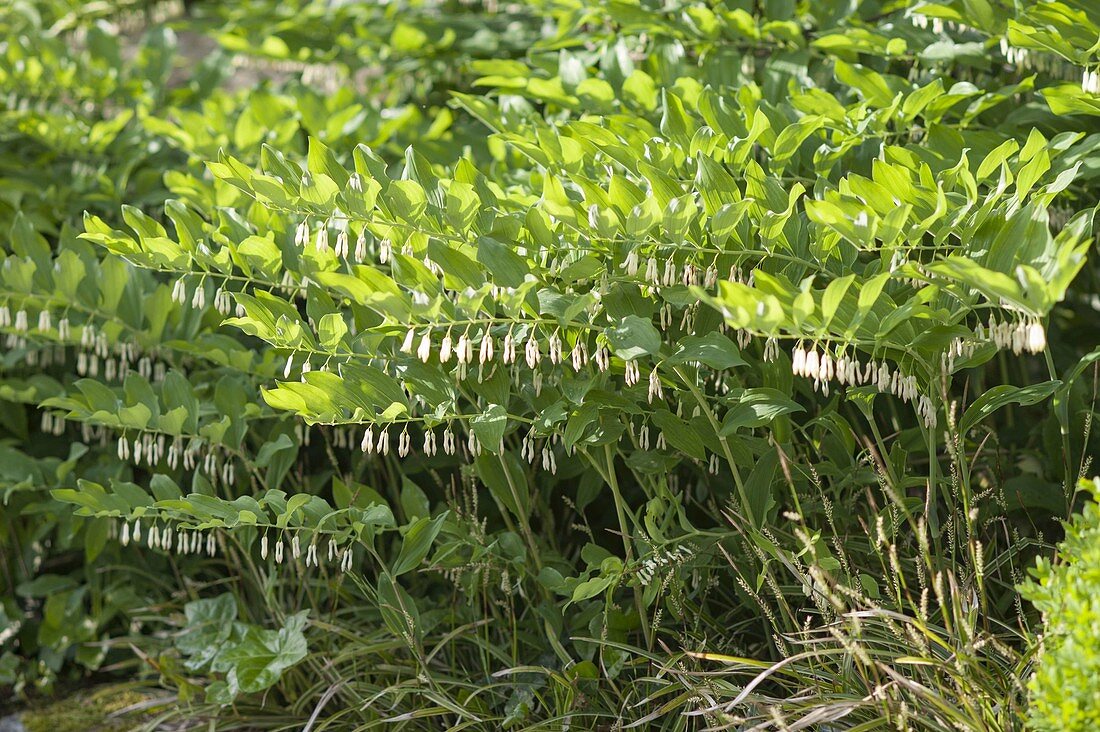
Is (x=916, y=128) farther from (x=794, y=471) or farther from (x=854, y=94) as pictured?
(x=794, y=471)

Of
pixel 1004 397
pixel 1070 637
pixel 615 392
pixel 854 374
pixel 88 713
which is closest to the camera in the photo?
pixel 1070 637

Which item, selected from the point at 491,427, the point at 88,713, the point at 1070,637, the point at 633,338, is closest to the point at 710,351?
the point at 633,338

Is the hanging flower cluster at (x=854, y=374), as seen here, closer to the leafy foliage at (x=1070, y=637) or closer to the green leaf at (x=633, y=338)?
the green leaf at (x=633, y=338)

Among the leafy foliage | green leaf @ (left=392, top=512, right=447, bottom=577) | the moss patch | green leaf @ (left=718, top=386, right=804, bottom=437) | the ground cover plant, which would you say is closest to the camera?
the leafy foliage

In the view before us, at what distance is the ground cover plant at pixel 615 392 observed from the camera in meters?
1.83

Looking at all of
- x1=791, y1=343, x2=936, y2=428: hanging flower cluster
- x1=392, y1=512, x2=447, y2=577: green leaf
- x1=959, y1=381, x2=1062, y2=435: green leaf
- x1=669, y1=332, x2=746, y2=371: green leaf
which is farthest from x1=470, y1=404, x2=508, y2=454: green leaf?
x1=959, y1=381, x2=1062, y2=435: green leaf

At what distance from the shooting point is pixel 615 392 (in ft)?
6.77

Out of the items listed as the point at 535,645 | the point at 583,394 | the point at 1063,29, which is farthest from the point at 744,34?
the point at 535,645

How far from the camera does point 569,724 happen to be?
7.27 feet

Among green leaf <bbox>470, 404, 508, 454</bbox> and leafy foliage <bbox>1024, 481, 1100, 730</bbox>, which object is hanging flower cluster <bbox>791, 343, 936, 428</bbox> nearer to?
leafy foliage <bbox>1024, 481, 1100, 730</bbox>

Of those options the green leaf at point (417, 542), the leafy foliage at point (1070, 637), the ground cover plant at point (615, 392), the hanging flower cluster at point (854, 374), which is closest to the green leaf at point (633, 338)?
the ground cover plant at point (615, 392)

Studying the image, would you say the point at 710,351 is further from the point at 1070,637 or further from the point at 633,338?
the point at 1070,637

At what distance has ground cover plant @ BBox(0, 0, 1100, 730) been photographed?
1.83 m

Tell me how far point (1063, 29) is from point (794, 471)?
3.62 ft
